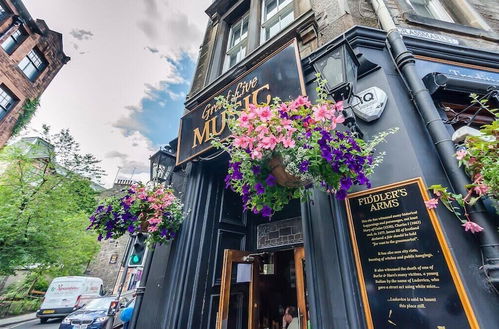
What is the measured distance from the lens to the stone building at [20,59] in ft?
43.1

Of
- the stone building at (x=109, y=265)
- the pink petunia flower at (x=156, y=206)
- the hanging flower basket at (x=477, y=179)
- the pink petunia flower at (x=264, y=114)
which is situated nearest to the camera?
the hanging flower basket at (x=477, y=179)

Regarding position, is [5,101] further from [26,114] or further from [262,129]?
[262,129]

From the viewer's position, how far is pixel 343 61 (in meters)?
2.70

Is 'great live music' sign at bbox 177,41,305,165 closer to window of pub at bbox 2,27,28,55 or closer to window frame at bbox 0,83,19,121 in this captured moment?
window frame at bbox 0,83,19,121

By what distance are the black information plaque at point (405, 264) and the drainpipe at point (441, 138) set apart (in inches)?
12.3

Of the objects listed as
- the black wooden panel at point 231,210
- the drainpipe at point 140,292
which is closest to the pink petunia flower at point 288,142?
the black wooden panel at point 231,210

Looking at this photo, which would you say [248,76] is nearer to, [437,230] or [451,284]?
[437,230]

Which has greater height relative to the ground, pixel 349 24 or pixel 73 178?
pixel 73 178

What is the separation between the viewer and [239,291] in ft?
13.5

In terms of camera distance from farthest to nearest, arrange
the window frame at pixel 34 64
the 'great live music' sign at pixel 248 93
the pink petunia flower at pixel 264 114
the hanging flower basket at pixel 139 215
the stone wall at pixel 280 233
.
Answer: the window frame at pixel 34 64 < the stone wall at pixel 280 233 < the hanging flower basket at pixel 139 215 < the 'great live music' sign at pixel 248 93 < the pink petunia flower at pixel 264 114

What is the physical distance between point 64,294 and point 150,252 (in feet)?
46.3

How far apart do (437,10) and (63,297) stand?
70.8 feet

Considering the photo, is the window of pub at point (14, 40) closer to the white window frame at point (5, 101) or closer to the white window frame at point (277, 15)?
the white window frame at point (5, 101)

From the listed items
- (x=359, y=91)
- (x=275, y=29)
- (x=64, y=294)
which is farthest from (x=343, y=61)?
(x=64, y=294)
